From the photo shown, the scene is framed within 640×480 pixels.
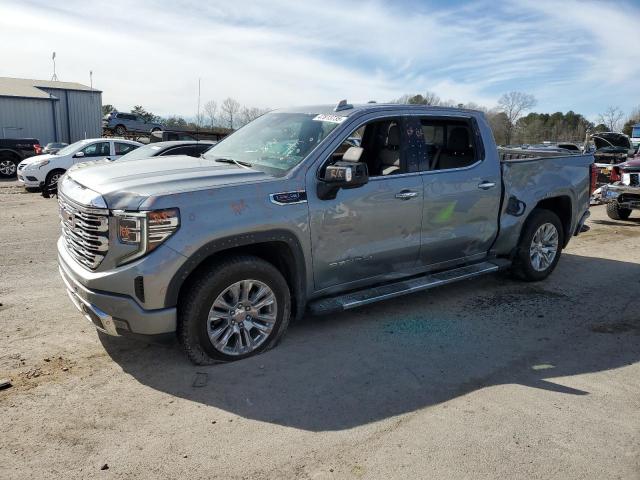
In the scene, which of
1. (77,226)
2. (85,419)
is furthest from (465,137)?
(85,419)

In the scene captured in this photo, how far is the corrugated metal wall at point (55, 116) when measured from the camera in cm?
3006

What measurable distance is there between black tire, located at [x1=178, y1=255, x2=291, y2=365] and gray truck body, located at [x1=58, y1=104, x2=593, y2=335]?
0.11 m

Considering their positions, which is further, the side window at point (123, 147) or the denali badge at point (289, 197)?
the side window at point (123, 147)

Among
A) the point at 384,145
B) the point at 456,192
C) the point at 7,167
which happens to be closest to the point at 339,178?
the point at 384,145

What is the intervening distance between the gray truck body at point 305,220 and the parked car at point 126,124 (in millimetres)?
37750

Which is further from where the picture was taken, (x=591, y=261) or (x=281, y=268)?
(x=591, y=261)

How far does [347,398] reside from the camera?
144 inches

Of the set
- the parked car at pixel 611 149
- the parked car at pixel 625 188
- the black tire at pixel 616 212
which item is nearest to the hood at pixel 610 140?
the parked car at pixel 611 149

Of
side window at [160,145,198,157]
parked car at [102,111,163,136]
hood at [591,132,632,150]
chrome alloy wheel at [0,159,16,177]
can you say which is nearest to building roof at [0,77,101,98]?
parked car at [102,111,163,136]

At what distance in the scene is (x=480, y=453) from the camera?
3078mm

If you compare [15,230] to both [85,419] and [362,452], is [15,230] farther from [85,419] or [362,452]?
[362,452]

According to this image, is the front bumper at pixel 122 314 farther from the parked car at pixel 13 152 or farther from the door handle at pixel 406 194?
the parked car at pixel 13 152

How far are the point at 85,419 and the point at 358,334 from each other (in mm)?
2324

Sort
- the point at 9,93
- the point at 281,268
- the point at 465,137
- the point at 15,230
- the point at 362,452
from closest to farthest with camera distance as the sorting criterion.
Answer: the point at 362,452, the point at 281,268, the point at 465,137, the point at 15,230, the point at 9,93
